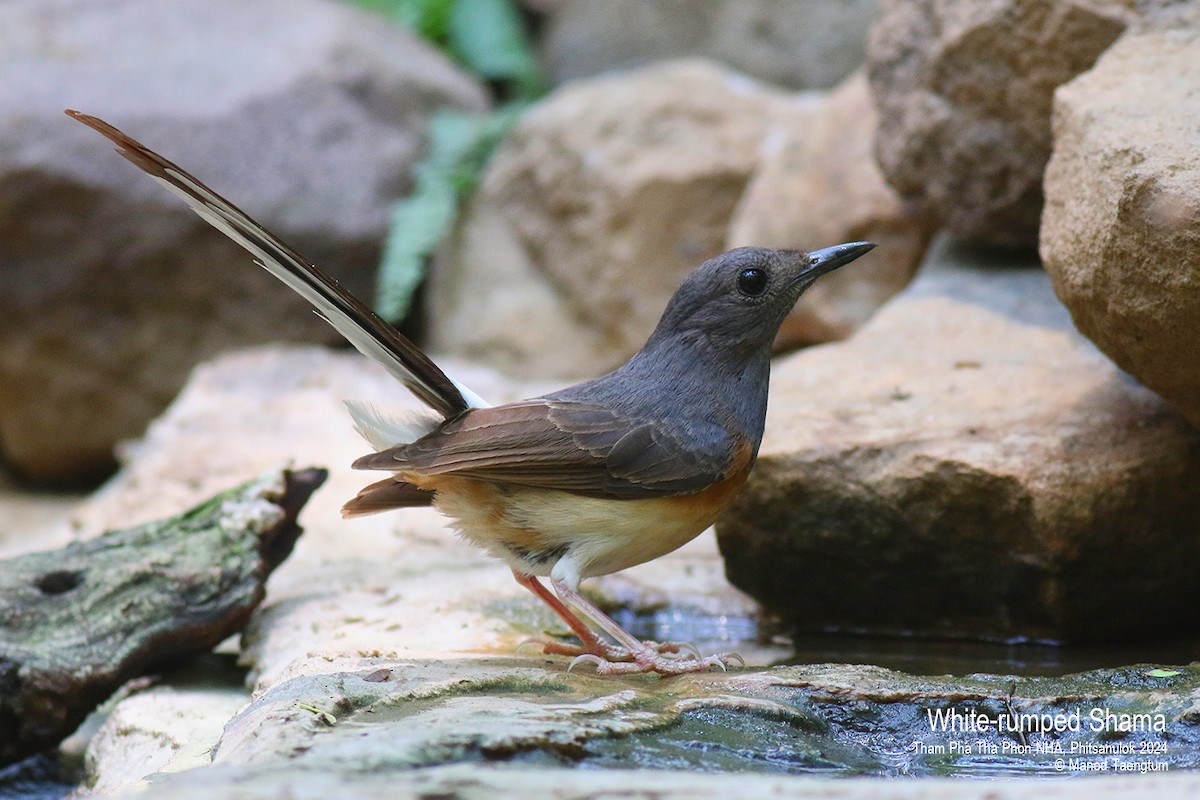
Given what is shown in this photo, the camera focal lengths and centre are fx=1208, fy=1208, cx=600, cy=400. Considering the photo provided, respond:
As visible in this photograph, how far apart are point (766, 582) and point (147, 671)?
268 cm

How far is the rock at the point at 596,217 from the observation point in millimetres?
9750

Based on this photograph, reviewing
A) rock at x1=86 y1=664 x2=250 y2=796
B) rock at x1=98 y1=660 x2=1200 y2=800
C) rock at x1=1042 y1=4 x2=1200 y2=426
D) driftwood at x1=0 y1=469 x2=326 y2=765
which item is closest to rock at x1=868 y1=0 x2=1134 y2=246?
rock at x1=1042 y1=4 x2=1200 y2=426

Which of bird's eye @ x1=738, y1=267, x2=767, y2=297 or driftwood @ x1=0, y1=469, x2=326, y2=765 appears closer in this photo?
driftwood @ x1=0, y1=469, x2=326, y2=765

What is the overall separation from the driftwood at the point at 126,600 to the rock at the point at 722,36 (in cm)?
709

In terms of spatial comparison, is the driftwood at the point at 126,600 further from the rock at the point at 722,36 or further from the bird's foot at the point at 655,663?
the rock at the point at 722,36

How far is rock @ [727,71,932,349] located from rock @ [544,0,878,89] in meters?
1.90

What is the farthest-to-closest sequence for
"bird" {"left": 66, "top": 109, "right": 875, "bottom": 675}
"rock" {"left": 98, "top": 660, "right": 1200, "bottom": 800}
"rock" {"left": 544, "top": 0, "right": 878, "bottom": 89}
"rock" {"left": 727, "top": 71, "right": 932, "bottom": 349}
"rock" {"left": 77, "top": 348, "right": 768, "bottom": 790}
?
"rock" {"left": 544, "top": 0, "right": 878, "bottom": 89}
"rock" {"left": 727, "top": 71, "right": 932, "bottom": 349}
"rock" {"left": 77, "top": 348, "right": 768, "bottom": 790}
"bird" {"left": 66, "top": 109, "right": 875, "bottom": 675}
"rock" {"left": 98, "top": 660, "right": 1200, "bottom": 800}

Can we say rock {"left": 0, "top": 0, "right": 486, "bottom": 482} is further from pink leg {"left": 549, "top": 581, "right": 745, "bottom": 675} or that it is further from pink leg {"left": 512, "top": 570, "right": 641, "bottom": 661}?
pink leg {"left": 549, "top": 581, "right": 745, "bottom": 675}

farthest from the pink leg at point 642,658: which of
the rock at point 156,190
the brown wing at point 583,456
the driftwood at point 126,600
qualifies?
the rock at point 156,190

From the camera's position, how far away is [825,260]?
4828mm

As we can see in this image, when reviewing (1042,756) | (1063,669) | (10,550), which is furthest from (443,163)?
(1042,756)

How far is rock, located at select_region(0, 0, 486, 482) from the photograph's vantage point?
9.56 m

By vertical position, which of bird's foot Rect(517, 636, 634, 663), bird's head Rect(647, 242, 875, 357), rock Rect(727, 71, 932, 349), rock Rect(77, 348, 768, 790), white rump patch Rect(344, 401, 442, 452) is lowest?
bird's foot Rect(517, 636, 634, 663)

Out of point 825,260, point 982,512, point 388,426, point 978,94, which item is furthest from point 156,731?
point 978,94
